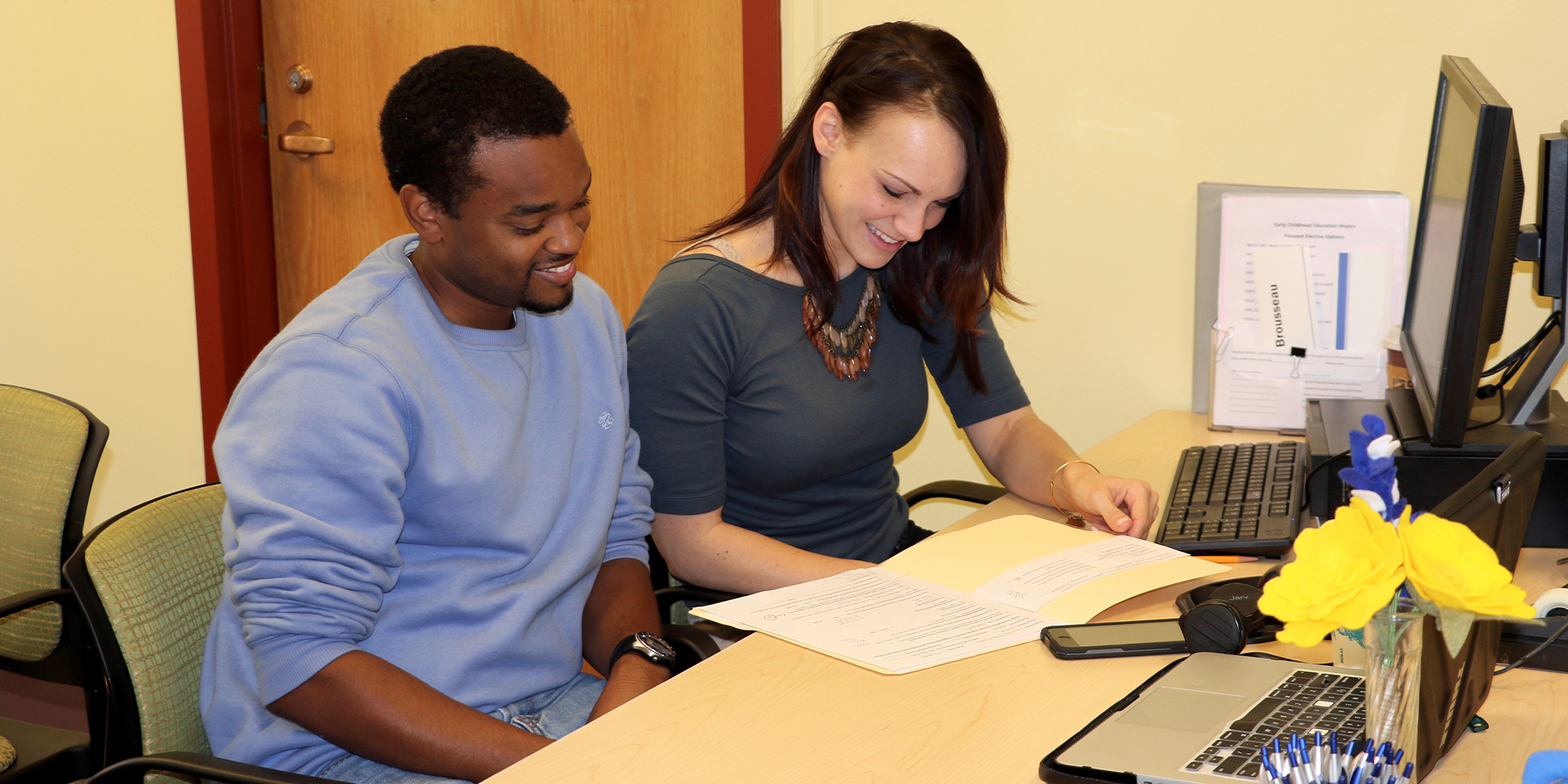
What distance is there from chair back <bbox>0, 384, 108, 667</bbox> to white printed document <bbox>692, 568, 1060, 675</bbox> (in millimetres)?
1040

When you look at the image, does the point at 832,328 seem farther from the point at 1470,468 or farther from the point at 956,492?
the point at 1470,468

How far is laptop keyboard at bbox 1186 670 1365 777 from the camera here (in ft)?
2.70

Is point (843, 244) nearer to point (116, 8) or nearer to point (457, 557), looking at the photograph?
point (457, 557)

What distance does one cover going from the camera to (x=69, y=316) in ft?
9.28

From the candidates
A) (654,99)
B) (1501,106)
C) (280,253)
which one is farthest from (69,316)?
(1501,106)

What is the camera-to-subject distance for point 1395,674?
2.48 ft

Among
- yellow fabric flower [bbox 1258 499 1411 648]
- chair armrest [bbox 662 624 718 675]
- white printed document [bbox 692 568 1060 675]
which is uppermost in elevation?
yellow fabric flower [bbox 1258 499 1411 648]

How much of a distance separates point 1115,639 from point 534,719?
1.96ft

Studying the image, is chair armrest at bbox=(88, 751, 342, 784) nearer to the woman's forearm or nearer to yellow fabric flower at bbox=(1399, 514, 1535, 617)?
the woman's forearm

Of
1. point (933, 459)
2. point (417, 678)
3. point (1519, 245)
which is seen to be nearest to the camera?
point (417, 678)

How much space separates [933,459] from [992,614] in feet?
4.26

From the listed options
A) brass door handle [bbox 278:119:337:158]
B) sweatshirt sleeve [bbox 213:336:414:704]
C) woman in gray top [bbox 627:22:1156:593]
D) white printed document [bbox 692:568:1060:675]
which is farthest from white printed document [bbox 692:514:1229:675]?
brass door handle [bbox 278:119:337:158]

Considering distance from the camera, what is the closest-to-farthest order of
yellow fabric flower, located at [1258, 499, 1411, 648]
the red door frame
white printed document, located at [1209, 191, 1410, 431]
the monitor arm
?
1. yellow fabric flower, located at [1258, 499, 1411, 648]
2. the monitor arm
3. white printed document, located at [1209, 191, 1410, 431]
4. the red door frame

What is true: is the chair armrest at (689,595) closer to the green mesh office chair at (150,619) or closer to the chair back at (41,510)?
the green mesh office chair at (150,619)
